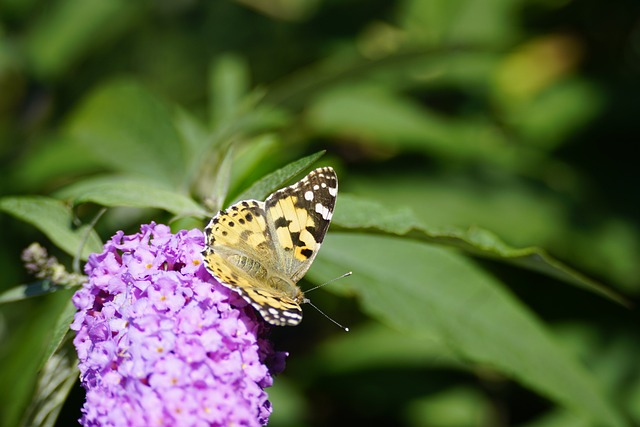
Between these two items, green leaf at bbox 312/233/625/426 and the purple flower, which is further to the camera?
green leaf at bbox 312/233/625/426

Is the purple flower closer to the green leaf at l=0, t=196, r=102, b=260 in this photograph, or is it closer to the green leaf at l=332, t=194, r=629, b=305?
the green leaf at l=0, t=196, r=102, b=260

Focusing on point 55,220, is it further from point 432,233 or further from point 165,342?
point 432,233

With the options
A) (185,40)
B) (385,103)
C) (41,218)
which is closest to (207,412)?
(41,218)

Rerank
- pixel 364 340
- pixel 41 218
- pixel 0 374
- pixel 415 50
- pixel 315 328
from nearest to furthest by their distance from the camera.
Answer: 1. pixel 41 218
2. pixel 0 374
3. pixel 415 50
4. pixel 364 340
5. pixel 315 328

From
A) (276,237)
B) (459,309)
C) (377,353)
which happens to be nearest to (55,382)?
(276,237)

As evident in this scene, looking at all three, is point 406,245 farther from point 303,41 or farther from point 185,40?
point 185,40

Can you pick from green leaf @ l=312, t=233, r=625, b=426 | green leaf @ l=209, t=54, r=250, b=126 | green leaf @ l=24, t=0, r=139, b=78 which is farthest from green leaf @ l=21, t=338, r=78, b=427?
green leaf @ l=24, t=0, r=139, b=78

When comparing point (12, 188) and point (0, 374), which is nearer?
point (0, 374)
